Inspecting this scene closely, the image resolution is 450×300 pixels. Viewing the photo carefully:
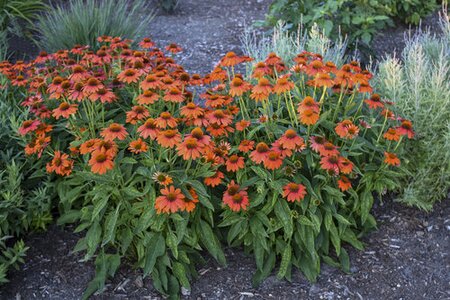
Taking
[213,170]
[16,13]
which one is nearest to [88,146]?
[213,170]

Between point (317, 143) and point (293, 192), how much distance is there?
0.26 meters

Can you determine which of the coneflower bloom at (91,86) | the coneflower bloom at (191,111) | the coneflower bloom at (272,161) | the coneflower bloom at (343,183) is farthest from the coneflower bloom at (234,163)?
the coneflower bloom at (91,86)

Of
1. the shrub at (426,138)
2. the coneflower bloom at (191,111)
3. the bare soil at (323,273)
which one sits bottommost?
the bare soil at (323,273)

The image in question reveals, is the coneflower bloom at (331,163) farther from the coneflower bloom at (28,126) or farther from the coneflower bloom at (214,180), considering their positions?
the coneflower bloom at (28,126)

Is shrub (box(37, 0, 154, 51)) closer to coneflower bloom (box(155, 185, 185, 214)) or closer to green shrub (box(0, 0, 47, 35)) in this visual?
green shrub (box(0, 0, 47, 35))

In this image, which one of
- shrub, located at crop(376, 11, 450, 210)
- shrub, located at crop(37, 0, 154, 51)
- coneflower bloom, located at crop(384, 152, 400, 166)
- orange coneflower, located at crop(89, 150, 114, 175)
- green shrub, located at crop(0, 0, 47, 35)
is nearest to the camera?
orange coneflower, located at crop(89, 150, 114, 175)

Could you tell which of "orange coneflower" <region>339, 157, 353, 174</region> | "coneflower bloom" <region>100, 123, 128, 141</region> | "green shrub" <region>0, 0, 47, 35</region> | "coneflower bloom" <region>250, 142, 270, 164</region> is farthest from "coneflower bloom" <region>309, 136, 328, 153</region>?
"green shrub" <region>0, 0, 47, 35</region>

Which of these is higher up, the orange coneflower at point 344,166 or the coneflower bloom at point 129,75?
the coneflower bloom at point 129,75

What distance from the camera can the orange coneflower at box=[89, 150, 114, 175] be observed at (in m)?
2.29

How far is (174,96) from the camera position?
8.52 ft

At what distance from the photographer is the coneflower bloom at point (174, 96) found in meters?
2.59

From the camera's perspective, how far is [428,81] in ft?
11.7

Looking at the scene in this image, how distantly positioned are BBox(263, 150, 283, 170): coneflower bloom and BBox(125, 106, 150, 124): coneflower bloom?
1.99 ft

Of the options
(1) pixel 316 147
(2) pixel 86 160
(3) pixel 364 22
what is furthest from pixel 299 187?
(3) pixel 364 22
